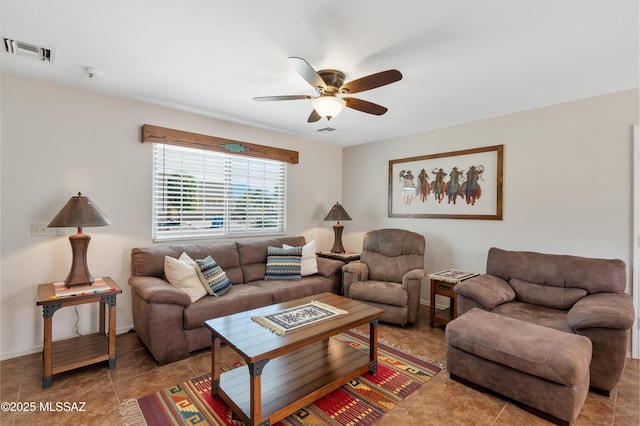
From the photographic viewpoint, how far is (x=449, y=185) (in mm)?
4145

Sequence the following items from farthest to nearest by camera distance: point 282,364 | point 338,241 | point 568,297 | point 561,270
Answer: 1. point 338,241
2. point 561,270
3. point 568,297
4. point 282,364

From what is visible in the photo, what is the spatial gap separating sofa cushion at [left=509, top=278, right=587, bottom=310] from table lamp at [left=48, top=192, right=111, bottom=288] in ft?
12.8

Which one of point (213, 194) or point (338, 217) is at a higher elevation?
point (213, 194)

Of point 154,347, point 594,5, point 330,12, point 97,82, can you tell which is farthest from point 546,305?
point 97,82

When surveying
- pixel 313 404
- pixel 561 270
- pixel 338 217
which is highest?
pixel 338 217

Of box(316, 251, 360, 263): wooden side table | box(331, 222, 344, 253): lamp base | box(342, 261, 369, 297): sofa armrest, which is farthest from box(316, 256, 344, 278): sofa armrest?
box(331, 222, 344, 253): lamp base

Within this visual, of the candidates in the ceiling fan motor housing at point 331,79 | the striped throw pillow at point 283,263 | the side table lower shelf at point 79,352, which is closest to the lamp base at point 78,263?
the side table lower shelf at point 79,352

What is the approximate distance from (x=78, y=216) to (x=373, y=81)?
8.41 feet

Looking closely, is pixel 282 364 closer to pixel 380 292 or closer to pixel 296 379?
pixel 296 379

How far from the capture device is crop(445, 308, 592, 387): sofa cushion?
189 centimetres

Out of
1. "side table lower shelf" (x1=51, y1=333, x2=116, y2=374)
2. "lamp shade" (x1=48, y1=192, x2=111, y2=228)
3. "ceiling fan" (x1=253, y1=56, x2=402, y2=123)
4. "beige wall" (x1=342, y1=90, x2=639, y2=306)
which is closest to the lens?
"ceiling fan" (x1=253, y1=56, x2=402, y2=123)

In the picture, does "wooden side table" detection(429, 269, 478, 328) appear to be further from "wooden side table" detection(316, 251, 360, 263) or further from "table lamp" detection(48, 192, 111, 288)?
"table lamp" detection(48, 192, 111, 288)

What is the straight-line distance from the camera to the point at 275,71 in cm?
258

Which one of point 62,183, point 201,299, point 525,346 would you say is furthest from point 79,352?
point 525,346
